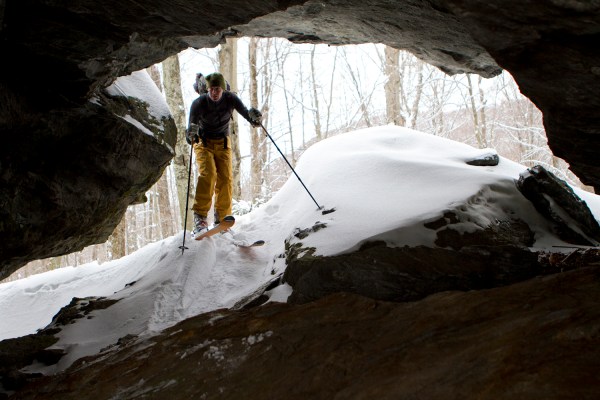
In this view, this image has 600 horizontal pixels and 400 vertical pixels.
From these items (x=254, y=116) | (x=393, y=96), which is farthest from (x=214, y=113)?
(x=393, y=96)

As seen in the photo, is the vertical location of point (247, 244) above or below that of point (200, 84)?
below

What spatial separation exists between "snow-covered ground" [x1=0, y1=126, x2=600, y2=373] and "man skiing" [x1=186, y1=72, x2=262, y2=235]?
0.62 meters

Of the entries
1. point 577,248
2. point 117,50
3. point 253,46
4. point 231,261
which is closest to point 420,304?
point 577,248

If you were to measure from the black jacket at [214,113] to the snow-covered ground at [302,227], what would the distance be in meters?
1.54

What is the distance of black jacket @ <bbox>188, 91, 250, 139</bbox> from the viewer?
6.55 meters

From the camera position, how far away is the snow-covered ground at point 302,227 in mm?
4547

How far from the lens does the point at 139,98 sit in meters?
6.41

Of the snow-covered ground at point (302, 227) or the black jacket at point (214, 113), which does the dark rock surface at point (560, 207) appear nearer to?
the snow-covered ground at point (302, 227)

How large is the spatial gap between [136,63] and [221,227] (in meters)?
2.49

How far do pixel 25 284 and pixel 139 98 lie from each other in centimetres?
447

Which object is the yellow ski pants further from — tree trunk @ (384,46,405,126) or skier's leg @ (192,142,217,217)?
tree trunk @ (384,46,405,126)

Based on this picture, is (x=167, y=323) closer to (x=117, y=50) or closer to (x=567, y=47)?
(x=117, y=50)

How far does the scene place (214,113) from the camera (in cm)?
666

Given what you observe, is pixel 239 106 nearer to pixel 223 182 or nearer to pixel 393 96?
pixel 223 182
